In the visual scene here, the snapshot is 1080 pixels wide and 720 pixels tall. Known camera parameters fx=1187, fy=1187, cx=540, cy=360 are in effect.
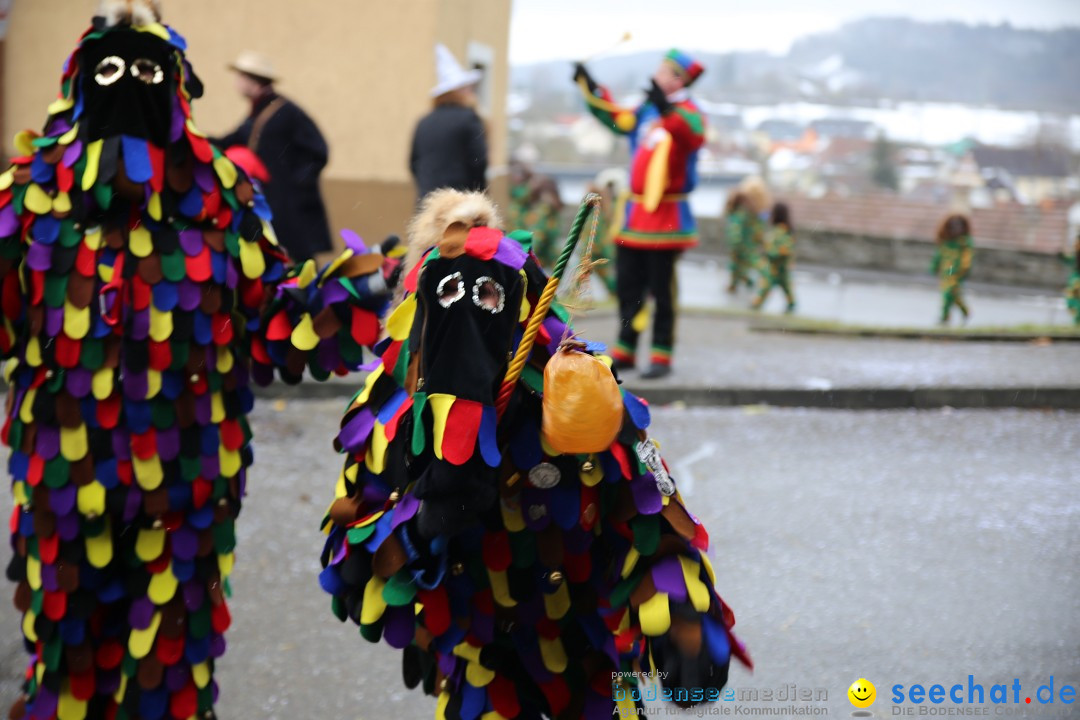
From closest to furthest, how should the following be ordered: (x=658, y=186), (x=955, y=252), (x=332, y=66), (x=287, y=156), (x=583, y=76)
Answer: (x=287, y=156) → (x=658, y=186) → (x=583, y=76) → (x=332, y=66) → (x=955, y=252)

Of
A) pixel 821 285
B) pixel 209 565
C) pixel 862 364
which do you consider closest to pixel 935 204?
pixel 821 285

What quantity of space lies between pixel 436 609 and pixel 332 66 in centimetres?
1142

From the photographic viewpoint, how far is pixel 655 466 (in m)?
2.32

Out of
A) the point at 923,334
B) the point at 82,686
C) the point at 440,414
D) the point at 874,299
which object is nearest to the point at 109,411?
the point at 82,686

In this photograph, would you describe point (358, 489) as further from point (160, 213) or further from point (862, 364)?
point (862, 364)

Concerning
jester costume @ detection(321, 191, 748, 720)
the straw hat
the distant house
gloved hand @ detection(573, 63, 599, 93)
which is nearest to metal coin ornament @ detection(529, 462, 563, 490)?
jester costume @ detection(321, 191, 748, 720)

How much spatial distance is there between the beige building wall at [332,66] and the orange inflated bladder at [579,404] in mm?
11195

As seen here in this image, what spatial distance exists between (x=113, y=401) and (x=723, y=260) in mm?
23858

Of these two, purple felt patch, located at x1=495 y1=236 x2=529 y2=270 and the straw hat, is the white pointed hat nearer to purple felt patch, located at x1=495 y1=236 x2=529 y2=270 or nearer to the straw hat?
the straw hat

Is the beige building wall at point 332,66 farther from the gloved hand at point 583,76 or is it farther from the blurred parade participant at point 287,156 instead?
the blurred parade participant at point 287,156

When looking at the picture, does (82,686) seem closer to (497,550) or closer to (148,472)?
(148,472)

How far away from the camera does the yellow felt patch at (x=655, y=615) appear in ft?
7.16

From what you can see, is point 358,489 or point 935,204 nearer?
point 358,489

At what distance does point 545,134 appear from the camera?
93.6ft
